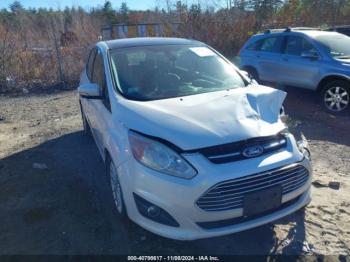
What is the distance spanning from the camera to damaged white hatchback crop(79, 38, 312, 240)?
2459 mm

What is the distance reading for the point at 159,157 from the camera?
258 centimetres

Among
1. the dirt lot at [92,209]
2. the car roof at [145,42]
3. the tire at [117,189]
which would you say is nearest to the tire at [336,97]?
the dirt lot at [92,209]

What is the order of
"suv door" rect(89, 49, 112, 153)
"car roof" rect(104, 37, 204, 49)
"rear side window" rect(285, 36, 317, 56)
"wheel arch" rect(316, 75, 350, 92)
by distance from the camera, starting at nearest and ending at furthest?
1. "suv door" rect(89, 49, 112, 153)
2. "car roof" rect(104, 37, 204, 49)
3. "wheel arch" rect(316, 75, 350, 92)
4. "rear side window" rect(285, 36, 317, 56)

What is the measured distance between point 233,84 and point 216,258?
1.89 meters

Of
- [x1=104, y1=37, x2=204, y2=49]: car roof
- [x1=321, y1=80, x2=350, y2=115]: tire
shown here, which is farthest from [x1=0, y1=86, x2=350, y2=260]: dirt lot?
[x1=104, y1=37, x2=204, y2=49]: car roof

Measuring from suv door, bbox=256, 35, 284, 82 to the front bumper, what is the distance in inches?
214

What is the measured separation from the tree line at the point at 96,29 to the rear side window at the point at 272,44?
604 cm

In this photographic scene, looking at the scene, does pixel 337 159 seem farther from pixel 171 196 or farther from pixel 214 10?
pixel 214 10

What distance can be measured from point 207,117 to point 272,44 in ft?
18.7

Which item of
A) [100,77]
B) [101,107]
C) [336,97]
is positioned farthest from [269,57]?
[101,107]

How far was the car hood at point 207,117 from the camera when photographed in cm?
262

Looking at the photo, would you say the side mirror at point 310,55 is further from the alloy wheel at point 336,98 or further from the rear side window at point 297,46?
Answer: the alloy wheel at point 336,98

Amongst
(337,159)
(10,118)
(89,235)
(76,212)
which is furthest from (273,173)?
(10,118)

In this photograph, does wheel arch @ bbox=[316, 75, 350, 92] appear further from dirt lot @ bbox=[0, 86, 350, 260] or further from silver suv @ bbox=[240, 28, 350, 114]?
dirt lot @ bbox=[0, 86, 350, 260]
